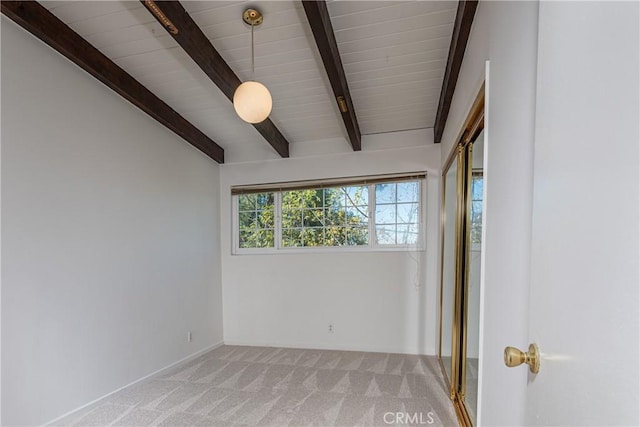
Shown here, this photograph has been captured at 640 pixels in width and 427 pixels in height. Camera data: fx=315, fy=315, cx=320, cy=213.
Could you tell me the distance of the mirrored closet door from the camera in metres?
1.89

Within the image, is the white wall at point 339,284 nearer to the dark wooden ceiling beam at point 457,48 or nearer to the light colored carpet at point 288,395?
the light colored carpet at point 288,395

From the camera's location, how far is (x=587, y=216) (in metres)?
0.51

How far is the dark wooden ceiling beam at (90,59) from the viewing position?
6.52 ft

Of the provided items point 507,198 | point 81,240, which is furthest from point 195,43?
point 507,198

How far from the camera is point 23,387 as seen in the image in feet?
6.48

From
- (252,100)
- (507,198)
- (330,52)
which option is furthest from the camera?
(330,52)

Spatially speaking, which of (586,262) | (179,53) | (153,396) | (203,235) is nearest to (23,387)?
(153,396)

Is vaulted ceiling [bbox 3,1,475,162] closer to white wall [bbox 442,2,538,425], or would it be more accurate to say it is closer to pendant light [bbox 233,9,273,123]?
pendant light [bbox 233,9,273,123]

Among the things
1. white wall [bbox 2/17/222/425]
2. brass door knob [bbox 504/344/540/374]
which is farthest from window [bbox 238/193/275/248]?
brass door knob [bbox 504/344/540/374]

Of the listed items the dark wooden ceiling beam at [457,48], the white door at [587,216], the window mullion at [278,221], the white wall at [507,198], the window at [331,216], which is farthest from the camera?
the window mullion at [278,221]

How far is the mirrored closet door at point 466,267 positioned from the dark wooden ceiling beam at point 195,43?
1807 mm

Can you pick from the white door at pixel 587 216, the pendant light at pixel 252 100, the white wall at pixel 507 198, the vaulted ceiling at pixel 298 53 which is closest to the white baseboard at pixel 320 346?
the white wall at pixel 507 198

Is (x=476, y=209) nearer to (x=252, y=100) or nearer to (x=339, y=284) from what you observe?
(x=252, y=100)

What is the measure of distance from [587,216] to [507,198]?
2.24ft
